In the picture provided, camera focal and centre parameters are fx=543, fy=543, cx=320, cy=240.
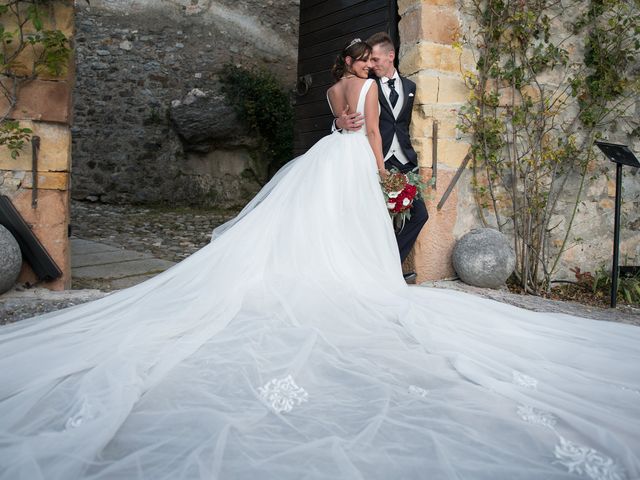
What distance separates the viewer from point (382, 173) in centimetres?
372

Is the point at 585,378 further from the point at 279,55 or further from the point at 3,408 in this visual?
the point at 279,55

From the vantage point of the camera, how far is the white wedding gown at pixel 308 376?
1441mm

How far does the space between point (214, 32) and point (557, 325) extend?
876 cm

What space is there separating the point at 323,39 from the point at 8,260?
311cm

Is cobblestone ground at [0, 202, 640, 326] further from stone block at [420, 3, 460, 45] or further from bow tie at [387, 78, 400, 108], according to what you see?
stone block at [420, 3, 460, 45]

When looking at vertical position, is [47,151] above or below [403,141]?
below

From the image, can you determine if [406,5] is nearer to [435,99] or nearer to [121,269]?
[435,99]

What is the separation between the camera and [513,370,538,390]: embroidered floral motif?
1950 millimetres

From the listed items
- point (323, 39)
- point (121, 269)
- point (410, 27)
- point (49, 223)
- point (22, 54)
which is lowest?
point (121, 269)

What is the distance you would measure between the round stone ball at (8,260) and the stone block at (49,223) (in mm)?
256

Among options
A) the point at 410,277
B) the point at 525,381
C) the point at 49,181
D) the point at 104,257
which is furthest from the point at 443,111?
the point at 104,257

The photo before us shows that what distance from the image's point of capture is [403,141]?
407cm

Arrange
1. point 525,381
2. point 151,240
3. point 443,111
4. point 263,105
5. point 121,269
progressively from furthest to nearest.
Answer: point 263,105, point 151,240, point 121,269, point 443,111, point 525,381

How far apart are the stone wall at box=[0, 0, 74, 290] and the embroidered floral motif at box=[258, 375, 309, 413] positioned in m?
2.44
